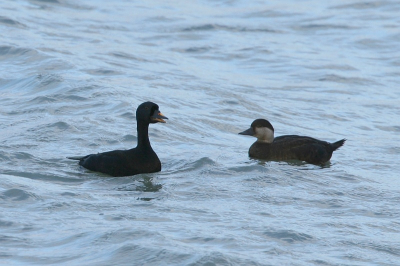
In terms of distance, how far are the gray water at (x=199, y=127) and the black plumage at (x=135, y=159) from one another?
13 cm

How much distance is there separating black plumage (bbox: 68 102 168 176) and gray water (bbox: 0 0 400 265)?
0.13 metres

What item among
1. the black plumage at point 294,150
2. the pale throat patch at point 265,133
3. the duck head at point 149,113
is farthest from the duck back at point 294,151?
the duck head at point 149,113

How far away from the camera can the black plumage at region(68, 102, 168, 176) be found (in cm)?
1120

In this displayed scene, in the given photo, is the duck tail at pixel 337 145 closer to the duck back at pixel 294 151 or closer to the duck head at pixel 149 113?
the duck back at pixel 294 151

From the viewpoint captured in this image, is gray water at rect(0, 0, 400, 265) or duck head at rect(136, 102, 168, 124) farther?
duck head at rect(136, 102, 168, 124)

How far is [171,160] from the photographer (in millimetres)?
12500

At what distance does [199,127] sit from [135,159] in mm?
3813

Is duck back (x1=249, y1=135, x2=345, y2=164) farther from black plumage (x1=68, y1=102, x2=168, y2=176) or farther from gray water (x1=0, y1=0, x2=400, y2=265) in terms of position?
black plumage (x1=68, y1=102, x2=168, y2=176)

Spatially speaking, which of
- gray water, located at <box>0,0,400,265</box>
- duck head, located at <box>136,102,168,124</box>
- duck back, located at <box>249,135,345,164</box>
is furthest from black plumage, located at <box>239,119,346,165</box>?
duck head, located at <box>136,102,168,124</box>

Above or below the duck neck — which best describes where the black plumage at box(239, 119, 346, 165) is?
below

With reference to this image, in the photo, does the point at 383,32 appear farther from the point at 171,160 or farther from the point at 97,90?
the point at 171,160

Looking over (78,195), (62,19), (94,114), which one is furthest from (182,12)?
(78,195)

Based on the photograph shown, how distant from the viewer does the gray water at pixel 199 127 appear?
871 cm

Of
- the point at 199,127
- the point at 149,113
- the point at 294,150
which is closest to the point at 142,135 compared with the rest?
the point at 149,113
